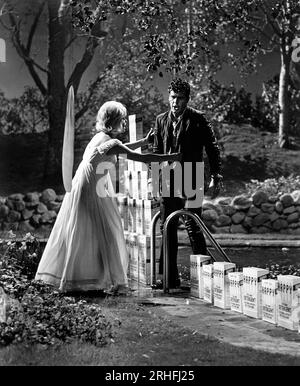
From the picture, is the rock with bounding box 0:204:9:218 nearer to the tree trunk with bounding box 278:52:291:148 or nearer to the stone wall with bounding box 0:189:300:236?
the stone wall with bounding box 0:189:300:236

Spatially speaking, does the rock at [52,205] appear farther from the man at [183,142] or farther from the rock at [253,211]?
the man at [183,142]

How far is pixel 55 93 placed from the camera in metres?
11.9

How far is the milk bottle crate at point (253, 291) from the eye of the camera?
18.8 ft

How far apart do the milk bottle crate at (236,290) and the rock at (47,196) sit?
5.62 meters

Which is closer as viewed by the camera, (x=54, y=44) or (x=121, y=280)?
(x=121, y=280)

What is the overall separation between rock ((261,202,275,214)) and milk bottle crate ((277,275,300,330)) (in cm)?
527

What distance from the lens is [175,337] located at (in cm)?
519

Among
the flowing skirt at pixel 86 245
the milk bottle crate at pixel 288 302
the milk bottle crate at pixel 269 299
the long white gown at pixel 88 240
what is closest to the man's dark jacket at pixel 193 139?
the long white gown at pixel 88 240

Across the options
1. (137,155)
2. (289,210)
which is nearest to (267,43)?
(289,210)

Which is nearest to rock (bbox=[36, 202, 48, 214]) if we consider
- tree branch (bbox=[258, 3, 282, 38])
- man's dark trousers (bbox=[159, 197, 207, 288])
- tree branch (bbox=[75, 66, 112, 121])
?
tree branch (bbox=[75, 66, 112, 121])

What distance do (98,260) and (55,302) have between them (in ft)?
3.25

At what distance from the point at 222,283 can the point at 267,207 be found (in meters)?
4.74
